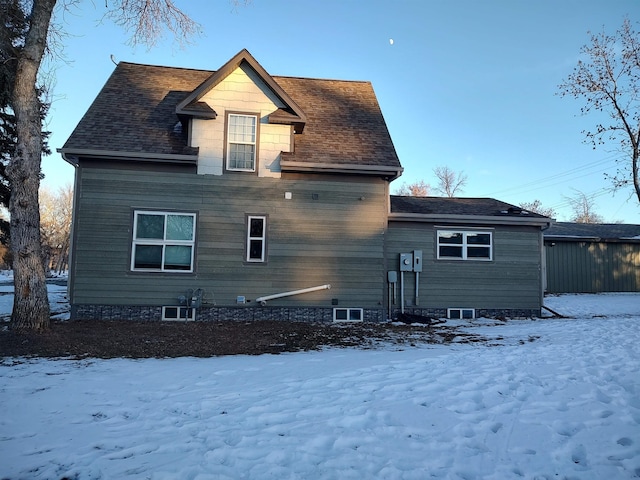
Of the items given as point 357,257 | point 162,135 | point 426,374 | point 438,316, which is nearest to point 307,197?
point 357,257

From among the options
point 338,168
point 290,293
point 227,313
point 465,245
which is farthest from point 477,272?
point 227,313

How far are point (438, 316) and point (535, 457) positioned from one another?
28.6ft

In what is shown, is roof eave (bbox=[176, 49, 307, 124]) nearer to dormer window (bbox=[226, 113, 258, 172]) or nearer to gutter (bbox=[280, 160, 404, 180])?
dormer window (bbox=[226, 113, 258, 172])

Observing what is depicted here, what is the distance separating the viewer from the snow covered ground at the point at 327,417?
117 inches

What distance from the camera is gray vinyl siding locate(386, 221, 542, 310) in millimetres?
11672

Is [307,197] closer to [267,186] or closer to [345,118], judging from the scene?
[267,186]

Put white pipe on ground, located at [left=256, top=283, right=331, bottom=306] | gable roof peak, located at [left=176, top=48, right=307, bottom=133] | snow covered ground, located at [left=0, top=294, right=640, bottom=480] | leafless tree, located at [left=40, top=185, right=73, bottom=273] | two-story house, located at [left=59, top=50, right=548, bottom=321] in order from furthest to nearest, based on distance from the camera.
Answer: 1. leafless tree, located at [left=40, top=185, right=73, bottom=273]
2. white pipe on ground, located at [left=256, top=283, right=331, bottom=306]
3. gable roof peak, located at [left=176, top=48, right=307, bottom=133]
4. two-story house, located at [left=59, top=50, right=548, bottom=321]
5. snow covered ground, located at [left=0, top=294, right=640, bottom=480]

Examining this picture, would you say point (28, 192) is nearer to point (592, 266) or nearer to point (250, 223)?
point (250, 223)

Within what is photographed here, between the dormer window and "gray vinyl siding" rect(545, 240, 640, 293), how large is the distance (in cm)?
1566

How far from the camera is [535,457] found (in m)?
3.12

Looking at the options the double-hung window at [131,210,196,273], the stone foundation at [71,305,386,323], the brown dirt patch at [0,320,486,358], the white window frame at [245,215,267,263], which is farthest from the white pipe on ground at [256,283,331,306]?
the double-hung window at [131,210,196,273]

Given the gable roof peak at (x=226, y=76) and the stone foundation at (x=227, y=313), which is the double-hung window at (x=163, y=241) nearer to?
the stone foundation at (x=227, y=313)

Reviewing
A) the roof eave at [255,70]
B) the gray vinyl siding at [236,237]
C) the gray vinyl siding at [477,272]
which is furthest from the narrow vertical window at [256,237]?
the gray vinyl siding at [477,272]

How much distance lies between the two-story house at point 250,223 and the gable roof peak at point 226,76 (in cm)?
4
